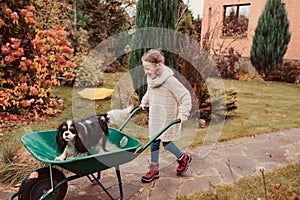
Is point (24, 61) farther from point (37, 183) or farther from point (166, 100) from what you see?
point (37, 183)

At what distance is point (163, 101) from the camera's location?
2.95 m

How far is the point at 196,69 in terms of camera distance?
513 cm

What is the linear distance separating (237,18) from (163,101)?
11819 millimetres

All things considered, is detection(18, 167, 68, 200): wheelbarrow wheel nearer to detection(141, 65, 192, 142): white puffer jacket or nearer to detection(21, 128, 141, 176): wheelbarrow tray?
detection(21, 128, 141, 176): wheelbarrow tray

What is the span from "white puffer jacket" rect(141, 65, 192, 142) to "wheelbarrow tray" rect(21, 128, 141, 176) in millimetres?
420

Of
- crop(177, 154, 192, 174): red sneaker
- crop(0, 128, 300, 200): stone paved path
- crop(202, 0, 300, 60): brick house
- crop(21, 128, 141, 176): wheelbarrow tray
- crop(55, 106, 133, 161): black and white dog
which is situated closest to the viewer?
crop(21, 128, 141, 176): wheelbarrow tray

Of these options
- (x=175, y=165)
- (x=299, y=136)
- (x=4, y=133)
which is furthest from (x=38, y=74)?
(x=299, y=136)

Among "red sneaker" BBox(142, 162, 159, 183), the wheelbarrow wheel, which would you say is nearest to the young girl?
"red sneaker" BBox(142, 162, 159, 183)

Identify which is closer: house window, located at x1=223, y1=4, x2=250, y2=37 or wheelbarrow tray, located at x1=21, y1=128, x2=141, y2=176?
wheelbarrow tray, located at x1=21, y1=128, x2=141, y2=176

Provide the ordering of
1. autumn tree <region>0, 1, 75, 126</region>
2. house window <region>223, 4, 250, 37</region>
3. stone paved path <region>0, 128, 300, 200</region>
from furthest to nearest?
1. house window <region>223, 4, 250, 37</region>
2. autumn tree <region>0, 1, 75, 126</region>
3. stone paved path <region>0, 128, 300, 200</region>

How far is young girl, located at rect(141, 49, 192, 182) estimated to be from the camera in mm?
2799

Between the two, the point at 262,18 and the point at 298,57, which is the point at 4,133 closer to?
the point at 262,18

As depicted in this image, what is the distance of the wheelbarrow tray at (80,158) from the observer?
2072mm

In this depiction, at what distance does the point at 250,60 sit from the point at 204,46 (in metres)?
7.82
